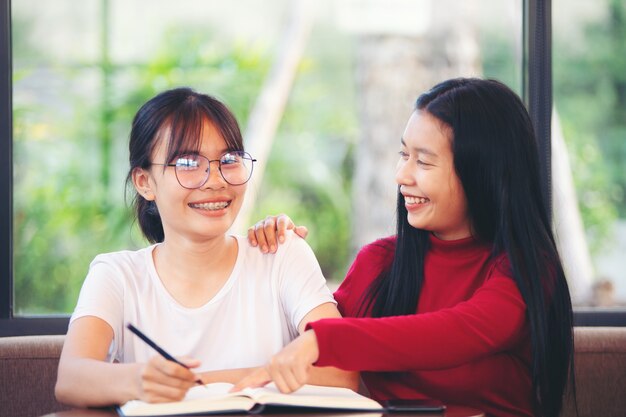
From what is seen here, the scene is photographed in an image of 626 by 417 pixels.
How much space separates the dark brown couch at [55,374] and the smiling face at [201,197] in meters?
0.55

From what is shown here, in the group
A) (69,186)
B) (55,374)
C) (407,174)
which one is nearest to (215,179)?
(407,174)

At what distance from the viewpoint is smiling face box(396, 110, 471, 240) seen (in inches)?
76.6

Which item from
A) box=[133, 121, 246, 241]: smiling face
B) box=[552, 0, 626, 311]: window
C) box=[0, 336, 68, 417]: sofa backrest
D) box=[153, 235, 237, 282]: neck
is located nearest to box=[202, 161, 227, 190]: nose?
box=[133, 121, 246, 241]: smiling face

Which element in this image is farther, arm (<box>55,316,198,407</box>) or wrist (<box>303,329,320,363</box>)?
wrist (<box>303,329,320,363</box>)

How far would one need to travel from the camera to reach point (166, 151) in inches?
79.4

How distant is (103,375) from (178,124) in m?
0.60

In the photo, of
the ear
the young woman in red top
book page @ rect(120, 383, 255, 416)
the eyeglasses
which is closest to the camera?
book page @ rect(120, 383, 255, 416)

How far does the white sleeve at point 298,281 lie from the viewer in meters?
2.03

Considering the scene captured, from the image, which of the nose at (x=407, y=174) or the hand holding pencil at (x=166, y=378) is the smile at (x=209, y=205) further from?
the hand holding pencil at (x=166, y=378)

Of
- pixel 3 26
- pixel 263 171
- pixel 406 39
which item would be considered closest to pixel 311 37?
pixel 263 171

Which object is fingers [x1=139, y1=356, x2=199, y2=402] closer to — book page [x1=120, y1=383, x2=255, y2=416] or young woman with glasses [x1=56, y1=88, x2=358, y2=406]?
book page [x1=120, y1=383, x2=255, y2=416]

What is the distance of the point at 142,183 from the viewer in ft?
6.90

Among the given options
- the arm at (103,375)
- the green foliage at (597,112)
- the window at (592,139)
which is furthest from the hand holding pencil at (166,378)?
the green foliage at (597,112)

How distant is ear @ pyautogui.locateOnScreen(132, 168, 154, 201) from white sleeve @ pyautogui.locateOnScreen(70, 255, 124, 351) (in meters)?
0.17
